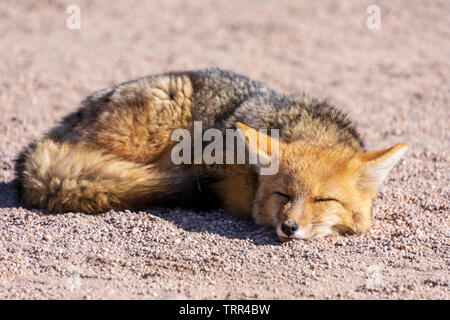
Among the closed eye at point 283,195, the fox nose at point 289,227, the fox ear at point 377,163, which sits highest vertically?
the fox ear at point 377,163

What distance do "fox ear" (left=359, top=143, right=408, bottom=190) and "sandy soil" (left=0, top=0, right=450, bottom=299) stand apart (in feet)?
1.46

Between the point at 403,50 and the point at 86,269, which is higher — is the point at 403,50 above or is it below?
above

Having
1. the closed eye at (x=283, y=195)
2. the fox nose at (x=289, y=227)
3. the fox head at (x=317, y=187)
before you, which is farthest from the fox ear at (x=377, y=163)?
the fox nose at (x=289, y=227)

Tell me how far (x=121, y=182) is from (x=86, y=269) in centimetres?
111

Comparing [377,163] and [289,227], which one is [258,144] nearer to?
[289,227]

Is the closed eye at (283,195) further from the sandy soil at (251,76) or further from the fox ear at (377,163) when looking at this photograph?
the fox ear at (377,163)

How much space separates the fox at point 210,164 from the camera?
4551 mm

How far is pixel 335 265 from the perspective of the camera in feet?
13.6

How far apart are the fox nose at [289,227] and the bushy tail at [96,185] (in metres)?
1.04

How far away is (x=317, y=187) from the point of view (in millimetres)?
4465

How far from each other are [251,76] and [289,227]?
18.7 ft

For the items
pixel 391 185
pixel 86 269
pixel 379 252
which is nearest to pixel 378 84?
pixel 391 185
